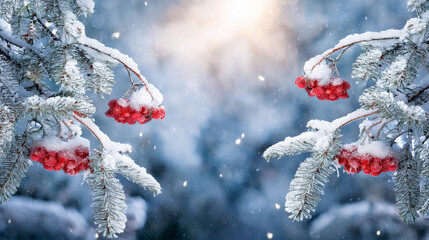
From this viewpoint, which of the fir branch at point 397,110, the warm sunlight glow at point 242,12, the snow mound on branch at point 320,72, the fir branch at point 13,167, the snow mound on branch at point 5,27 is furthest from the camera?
the warm sunlight glow at point 242,12

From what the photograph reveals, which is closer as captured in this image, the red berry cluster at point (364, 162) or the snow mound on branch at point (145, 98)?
the red berry cluster at point (364, 162)

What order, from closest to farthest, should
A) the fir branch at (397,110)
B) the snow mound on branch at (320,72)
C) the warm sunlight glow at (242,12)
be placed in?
the fir branch at (397,110) < the snow mound on branch at (320,72) < the warm sunlight glow at (242,12)

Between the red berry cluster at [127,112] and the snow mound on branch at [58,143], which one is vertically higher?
the red berry cluster at [127,112]

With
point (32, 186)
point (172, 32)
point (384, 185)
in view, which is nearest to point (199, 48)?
point (172, 32)

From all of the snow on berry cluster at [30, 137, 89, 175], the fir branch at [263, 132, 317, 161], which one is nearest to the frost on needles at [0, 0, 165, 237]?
the snow on berry cluster at [30, 137, 89, 175]

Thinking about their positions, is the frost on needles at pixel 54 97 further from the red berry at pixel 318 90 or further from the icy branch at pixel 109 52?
the red berry at pixel 318 90

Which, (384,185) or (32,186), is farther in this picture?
(384,185)

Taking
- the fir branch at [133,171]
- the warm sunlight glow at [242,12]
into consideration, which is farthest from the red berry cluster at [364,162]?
the warm sunlight glow at [242,12]

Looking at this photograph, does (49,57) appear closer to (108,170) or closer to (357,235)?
(108,170)

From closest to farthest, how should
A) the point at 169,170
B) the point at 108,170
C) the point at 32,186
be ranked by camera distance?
the point at 108,170, the point at 32,186, the point at 169,170
